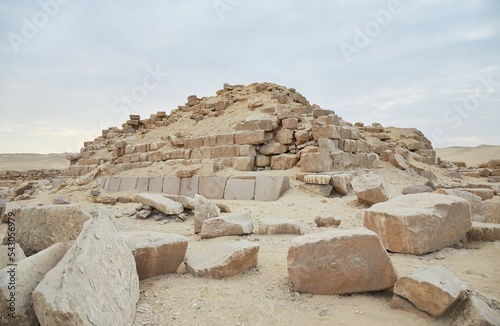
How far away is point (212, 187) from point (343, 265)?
292 inches

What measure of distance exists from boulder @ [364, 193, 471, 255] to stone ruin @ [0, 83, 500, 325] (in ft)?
0.04

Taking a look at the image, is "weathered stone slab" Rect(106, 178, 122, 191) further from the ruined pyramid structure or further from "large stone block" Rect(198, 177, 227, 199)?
"large stone block" Rect(198, 177, 227, 199)

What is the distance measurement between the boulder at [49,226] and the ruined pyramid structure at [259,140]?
7.02m

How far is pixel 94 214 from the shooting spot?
123 inches

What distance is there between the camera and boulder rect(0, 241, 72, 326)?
2082 mm

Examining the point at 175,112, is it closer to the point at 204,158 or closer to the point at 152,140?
Result: the point at 152,140

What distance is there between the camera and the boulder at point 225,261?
128 inches

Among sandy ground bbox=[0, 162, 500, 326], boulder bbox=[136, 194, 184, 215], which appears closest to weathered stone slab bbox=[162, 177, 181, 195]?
boulder bbox=[136, 194, 184, 215]

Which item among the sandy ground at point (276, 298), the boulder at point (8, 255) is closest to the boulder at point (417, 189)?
the sandy ground at point (276, 298)

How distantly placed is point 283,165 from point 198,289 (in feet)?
24.8

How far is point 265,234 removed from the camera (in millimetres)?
5137

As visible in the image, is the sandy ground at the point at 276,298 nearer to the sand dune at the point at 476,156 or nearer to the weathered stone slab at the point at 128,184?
the weathered stone slab at the point at 128,184

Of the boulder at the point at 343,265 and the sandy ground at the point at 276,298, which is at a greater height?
the boulder at the point at 343,265

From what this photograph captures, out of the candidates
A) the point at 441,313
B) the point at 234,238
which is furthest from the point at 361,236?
the point at 234,238
